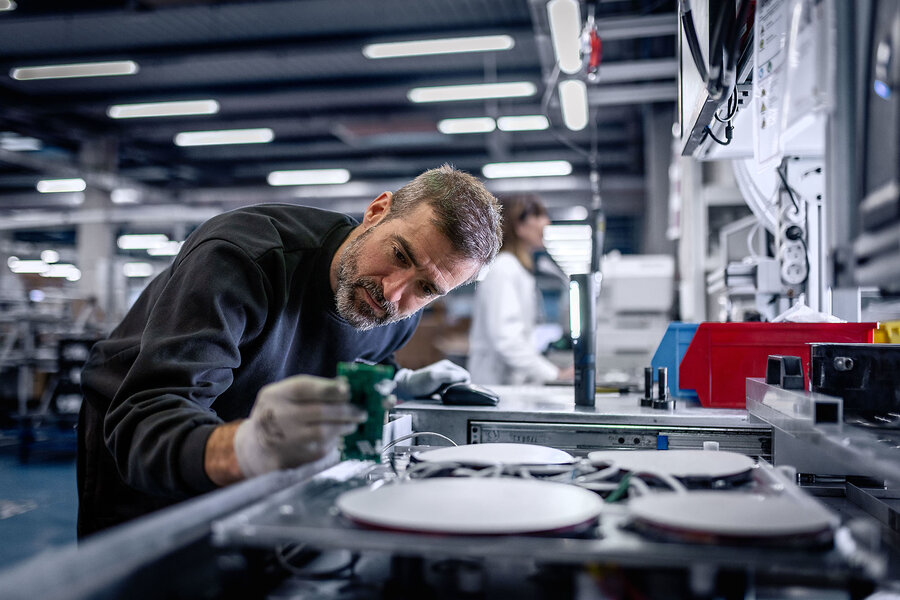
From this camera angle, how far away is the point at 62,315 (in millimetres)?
6504

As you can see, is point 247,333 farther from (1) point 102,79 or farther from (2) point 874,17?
(1) point 102,79

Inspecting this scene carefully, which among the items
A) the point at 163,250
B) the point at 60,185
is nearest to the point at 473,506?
the point at 60,185

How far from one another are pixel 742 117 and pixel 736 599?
120 centimetres

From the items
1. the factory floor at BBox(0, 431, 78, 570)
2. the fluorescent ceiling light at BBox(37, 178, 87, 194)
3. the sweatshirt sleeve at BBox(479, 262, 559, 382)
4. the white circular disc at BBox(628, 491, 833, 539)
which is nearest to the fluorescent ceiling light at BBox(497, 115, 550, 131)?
the sweatshirt sleeve at BBox(479, 262, 559, 382)

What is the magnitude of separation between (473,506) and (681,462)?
1.19ft

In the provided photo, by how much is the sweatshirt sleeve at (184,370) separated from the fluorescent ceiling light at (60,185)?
10.1m

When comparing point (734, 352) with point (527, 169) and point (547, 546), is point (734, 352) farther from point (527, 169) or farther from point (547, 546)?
point (527, 169)

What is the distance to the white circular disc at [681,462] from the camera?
776 mm

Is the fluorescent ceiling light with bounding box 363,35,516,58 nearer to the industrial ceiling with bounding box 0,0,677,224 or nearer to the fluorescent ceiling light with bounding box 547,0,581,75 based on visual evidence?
the industrial ceiling with bounding box 0,0,677,224

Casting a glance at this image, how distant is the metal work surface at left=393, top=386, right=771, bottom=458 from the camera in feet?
3.97

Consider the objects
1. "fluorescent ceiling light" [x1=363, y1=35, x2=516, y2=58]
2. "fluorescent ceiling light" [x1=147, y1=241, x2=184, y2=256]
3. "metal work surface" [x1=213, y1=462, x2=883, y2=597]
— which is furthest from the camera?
"fluorescent ceiling light" [x1=147, y1=241, x2=184, y2=256]

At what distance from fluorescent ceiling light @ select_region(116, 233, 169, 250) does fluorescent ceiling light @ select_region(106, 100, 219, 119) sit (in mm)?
6868

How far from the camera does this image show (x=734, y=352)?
4.67 ft

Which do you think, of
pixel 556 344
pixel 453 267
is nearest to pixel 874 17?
pixel 453 267
